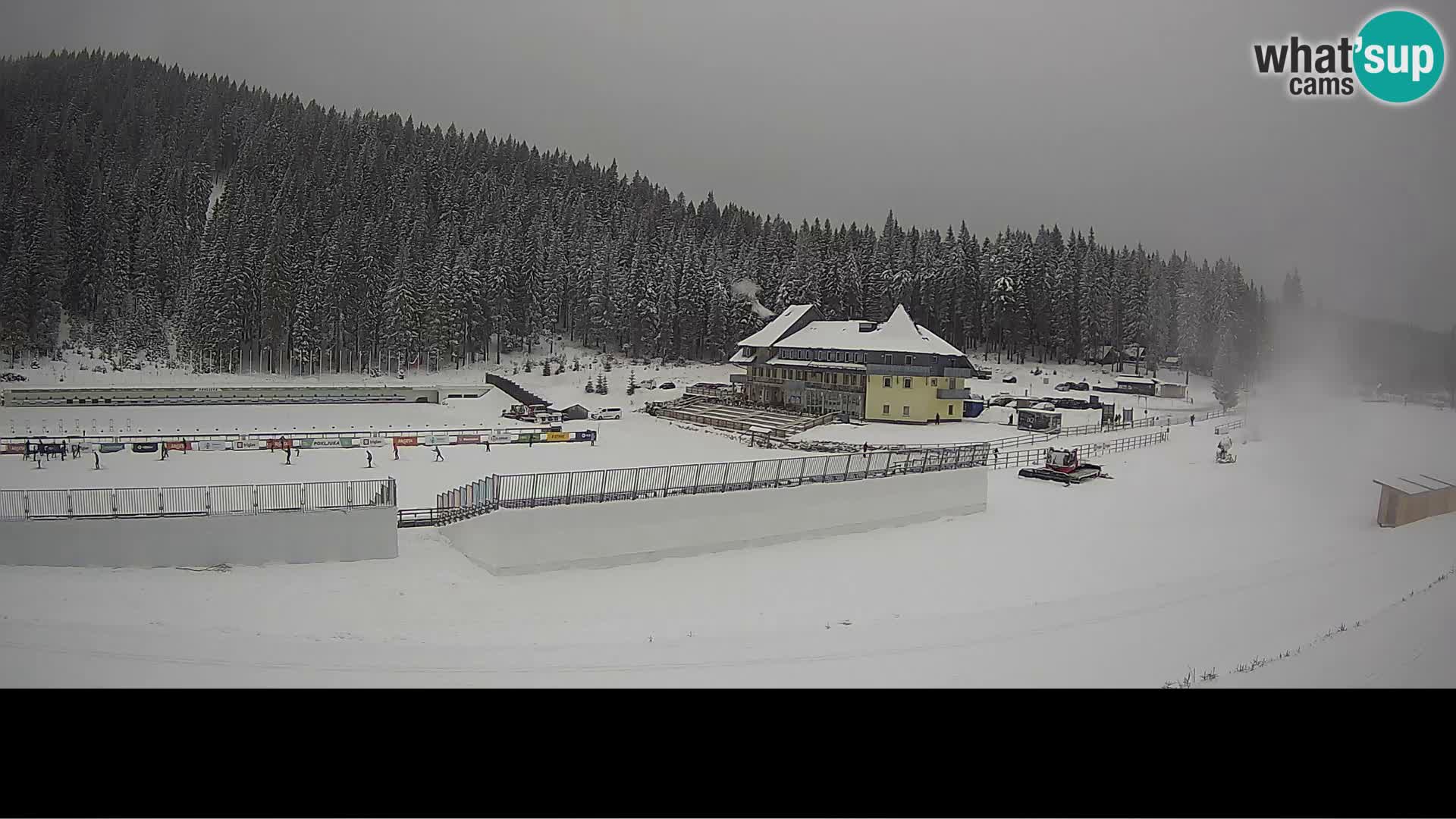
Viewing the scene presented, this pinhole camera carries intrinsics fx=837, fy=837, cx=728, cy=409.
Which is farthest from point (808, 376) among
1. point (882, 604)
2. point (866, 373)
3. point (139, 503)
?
point (139, 503)

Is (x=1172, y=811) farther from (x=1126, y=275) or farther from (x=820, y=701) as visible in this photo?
(x=1126, y=275)

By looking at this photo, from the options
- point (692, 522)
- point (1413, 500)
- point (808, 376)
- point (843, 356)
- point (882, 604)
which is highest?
point (843, 356)

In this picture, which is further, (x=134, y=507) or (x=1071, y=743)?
(x=134, y=507)

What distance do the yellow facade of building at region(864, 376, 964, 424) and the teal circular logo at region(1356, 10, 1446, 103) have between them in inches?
941

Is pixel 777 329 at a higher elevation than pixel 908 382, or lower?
higher

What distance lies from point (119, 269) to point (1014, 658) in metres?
14.0

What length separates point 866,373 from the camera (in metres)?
31.3

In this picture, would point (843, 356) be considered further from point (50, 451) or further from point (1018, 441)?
point (50, 451)

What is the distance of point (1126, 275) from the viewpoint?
5019cm

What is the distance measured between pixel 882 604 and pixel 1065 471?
1099 centimetres

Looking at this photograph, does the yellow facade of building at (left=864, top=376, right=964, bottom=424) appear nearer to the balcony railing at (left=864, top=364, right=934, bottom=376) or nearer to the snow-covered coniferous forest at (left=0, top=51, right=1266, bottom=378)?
the balcony railing at (left=864, top=364, right=934, bottom=376)

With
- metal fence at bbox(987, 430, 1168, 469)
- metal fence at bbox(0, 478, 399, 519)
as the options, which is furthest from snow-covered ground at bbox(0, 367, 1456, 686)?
metal fence at bbox(987, 430, 1168, 469)

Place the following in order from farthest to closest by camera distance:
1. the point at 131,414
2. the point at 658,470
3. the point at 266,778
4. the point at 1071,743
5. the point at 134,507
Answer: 1. the point at 131,414
2. the point at 658,470
3. the point at 134,507
4. the point at 1071,743
5. the point at 266,778

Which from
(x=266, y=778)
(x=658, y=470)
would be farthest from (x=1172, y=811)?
(x=658, y=470)
